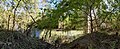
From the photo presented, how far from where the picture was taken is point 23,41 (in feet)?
23.6

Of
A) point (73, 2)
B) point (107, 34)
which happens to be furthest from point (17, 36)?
A: point (107, 34)

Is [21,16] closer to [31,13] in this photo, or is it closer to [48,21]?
[31,13]

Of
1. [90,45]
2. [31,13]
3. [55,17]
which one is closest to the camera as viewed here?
[90,45]

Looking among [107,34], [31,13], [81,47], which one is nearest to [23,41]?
[81,47]

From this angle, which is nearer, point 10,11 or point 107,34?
point 107,34

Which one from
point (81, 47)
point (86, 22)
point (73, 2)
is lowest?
point (81, 47)

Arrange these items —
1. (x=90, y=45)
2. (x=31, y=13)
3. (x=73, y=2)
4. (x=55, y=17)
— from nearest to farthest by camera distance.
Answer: (x=90, y=45) → (x=73, y=2) → (x=55, y=17) → (x=31, y=13)

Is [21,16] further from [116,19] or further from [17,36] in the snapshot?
[116,19]

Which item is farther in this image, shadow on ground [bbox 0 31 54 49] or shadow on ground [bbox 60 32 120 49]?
shadow on ground [bbox 0 31 54 49]

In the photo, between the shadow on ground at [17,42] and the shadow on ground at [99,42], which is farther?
the shadow on ground at [17,42]

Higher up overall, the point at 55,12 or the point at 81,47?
the point at 55,12

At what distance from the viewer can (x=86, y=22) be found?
7949mm

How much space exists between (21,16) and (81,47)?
5.33 meters

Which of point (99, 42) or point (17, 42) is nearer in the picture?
point (99, 42)
